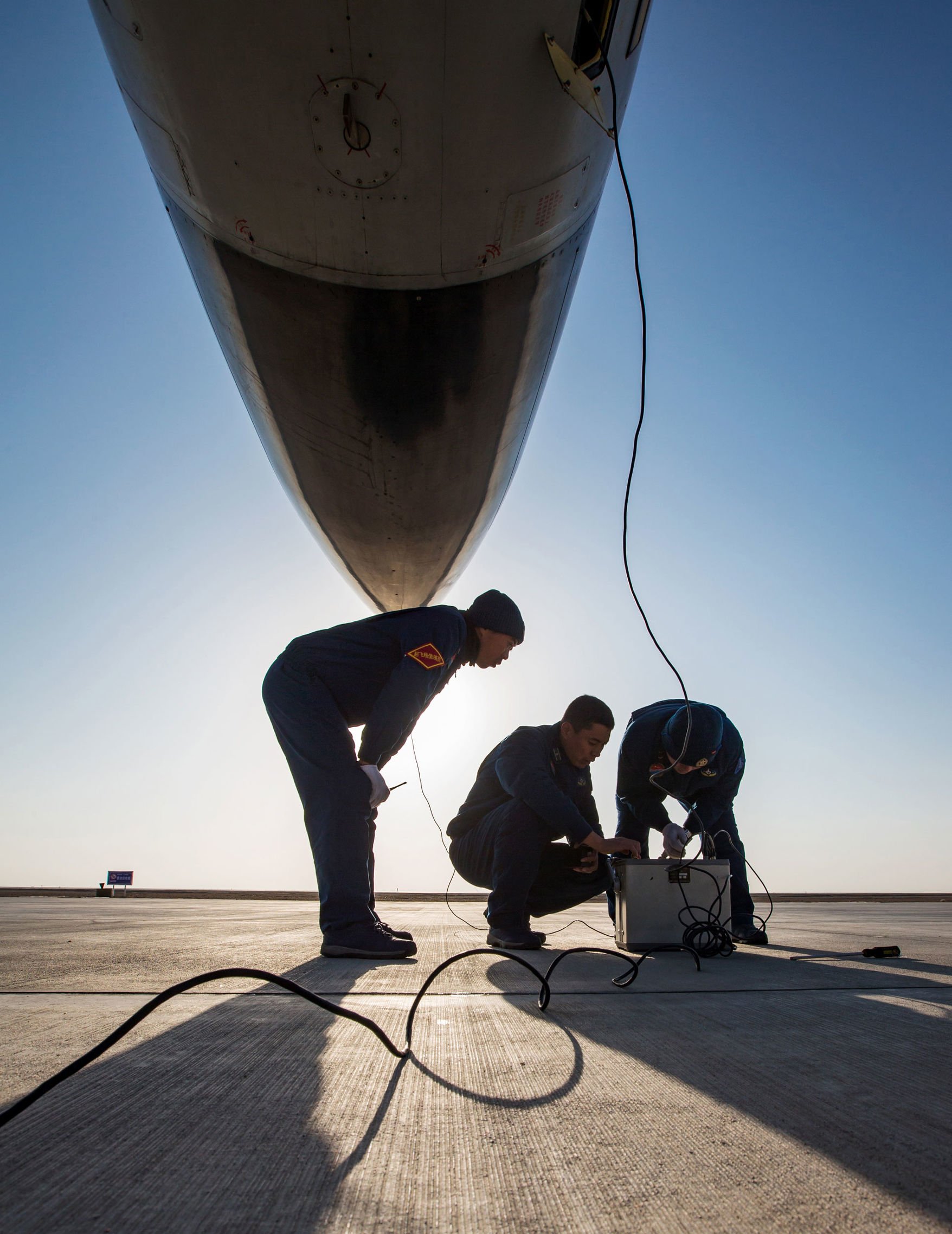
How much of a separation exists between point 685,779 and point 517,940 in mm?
1501

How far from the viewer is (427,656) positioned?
216 cm

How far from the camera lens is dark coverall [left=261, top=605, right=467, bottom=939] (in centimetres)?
200

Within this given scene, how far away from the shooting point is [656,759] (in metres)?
3.65

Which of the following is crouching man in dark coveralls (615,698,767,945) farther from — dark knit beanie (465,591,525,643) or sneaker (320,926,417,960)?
sneaker (320,926,417,960)

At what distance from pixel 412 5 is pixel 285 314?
0.96 meters

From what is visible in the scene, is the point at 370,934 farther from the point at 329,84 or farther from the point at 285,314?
the point at 329,84

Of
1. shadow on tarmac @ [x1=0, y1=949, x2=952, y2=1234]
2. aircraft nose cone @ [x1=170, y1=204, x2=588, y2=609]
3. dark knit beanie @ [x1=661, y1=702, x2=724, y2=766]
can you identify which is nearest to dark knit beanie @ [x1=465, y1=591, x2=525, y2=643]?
aircraft nose cone @ [x1=170, y1=204, x2=588, y2=609]

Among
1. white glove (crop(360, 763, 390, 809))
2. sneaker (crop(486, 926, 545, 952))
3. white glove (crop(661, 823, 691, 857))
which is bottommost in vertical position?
sneaker (crop(486, 926, 545, 952))

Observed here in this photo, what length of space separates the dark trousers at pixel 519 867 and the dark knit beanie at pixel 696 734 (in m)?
0.78

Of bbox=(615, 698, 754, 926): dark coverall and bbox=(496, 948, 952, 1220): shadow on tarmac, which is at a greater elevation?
bbox=(615, 698, 754, 926): dark coverall

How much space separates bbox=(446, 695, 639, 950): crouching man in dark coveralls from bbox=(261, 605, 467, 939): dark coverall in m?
0.45

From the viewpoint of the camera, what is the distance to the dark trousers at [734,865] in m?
2.85

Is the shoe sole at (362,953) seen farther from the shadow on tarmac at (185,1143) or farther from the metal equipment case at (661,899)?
the shadow on tarmac at (185,1143)

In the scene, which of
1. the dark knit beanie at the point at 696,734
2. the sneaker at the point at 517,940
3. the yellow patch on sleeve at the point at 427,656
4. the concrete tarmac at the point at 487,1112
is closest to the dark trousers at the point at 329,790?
the yellow patch on sleeve at the point at 427,656
